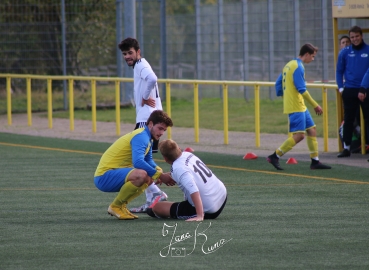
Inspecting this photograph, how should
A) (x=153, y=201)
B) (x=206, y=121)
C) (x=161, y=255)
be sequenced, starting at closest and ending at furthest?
(x=161, y=255) → (x=153, y=201) → (x=206, y=121)

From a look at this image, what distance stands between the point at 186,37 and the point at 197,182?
18.4 metres

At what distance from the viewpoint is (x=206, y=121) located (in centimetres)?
2181

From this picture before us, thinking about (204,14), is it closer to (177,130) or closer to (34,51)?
(34,51)

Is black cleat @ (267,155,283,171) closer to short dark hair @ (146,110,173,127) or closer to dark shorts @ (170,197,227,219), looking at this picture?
dark shorts @ (170,197,227,219)

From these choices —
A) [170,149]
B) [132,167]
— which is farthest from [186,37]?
[170,149]

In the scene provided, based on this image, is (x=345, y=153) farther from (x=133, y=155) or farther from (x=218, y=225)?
(x=133, y=155)

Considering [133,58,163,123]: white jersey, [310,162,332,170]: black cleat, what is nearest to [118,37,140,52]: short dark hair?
[133,58,163,123]: white jersey

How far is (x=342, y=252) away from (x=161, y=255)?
144 cm

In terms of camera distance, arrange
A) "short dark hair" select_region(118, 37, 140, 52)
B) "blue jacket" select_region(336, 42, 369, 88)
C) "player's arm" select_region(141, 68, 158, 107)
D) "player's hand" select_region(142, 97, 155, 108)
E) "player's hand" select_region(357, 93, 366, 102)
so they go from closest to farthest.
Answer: "short dark hair" select_region(118, 37, 140, 52) → "player's arm" select_region(141, 68, 158, 107) → "player's hand" select_region(142, 97, 155, 108) → "player's hand" select_region(357, 93, 366, 102) → "blue jacket" select_region(336, 42, 369, 88)

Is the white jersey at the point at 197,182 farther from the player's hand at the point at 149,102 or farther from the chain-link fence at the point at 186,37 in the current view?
the chain-link fence at the point at 186,37

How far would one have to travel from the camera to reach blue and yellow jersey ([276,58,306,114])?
12.6 metres

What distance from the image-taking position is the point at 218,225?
827cm

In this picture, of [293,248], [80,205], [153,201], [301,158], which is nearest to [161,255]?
[293,248]

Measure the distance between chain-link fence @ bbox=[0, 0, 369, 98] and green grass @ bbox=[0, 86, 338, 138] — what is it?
0.70 meters
